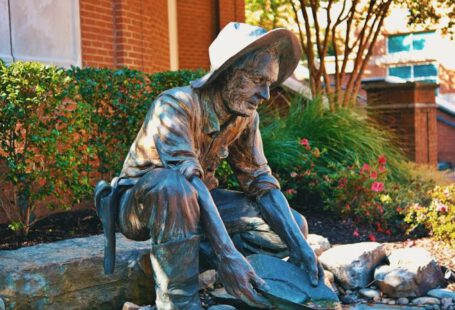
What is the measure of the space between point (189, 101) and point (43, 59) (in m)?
4.68

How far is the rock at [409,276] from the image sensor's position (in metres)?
4.81

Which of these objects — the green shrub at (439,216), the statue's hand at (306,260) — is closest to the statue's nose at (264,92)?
the statue's hand at (306,260)

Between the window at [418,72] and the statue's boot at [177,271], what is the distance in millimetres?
24878

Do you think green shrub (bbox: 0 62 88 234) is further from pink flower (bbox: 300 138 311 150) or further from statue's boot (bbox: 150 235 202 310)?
pink flower (bbox: 300 138 311 150)

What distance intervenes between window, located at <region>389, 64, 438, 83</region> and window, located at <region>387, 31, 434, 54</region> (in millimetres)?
710

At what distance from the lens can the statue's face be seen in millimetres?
3383

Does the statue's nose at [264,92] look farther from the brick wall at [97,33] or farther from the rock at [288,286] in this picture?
the brick wall at [97,33]

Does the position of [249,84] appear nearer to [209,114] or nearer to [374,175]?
[209,114]

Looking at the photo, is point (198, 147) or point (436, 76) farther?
point (436, 76)

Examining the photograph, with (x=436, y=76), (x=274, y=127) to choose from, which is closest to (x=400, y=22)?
(x=436, y=76)

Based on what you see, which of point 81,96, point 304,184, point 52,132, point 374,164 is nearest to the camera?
point 52,132

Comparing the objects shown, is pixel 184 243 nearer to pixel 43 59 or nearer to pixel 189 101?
pixel 189 101

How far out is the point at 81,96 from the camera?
5.90 m

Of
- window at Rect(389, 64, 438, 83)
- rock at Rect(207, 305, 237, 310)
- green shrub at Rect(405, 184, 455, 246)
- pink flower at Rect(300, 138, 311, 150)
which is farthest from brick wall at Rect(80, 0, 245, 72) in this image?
window at Rect(389, 64, 438, 83)
